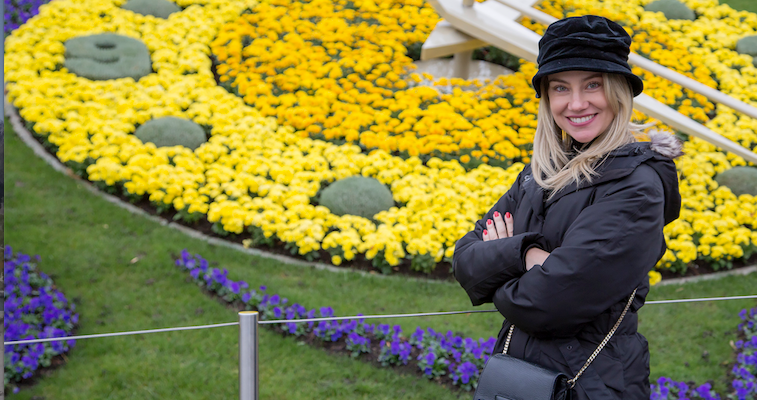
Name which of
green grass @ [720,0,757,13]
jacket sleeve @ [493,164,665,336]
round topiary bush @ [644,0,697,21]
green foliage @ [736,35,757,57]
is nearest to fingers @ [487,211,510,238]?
jacket sleeve @ [493,164,665,336]

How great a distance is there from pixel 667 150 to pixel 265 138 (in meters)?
4.15

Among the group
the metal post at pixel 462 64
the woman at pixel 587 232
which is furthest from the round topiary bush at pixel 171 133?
the woman at pixel 587 232

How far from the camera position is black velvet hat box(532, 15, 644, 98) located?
4.93 ft

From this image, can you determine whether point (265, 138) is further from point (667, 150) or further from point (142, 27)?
point (667, 150)

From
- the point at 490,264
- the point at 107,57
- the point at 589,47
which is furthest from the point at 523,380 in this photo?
the point at 107,57

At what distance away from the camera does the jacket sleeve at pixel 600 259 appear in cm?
143

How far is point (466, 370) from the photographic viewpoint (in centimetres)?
312

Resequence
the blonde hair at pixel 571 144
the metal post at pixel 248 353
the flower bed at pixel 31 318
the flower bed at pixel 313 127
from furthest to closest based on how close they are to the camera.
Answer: the flower bed at pixel 313 127, the flower bed at pixel 31 318, the metal post at pixel 248 353, the blonde hair at pixel 571 144

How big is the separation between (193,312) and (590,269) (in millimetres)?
2762

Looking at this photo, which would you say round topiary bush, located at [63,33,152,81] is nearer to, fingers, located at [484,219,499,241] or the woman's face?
fingers, located at [484,219,499,241]

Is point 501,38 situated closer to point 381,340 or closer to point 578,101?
point 381,340

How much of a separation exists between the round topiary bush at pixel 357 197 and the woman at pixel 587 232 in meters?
2.78

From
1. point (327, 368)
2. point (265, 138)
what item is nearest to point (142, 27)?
point (265, 138)

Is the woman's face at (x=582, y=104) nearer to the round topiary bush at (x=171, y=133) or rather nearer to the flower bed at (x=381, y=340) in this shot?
the flower bed at (x=381, y=340)
